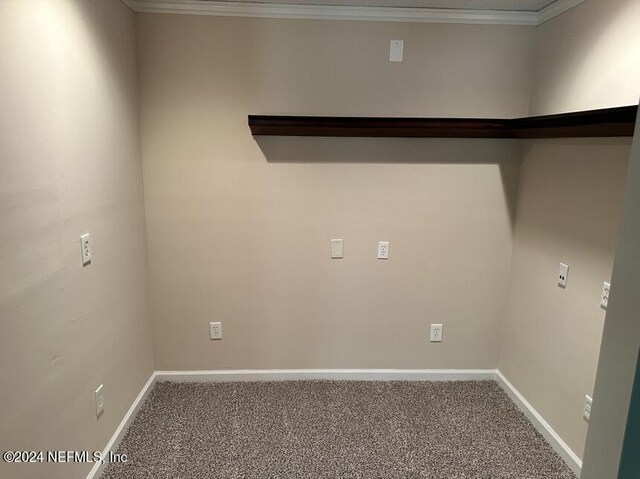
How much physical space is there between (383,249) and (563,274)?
40.4 inches

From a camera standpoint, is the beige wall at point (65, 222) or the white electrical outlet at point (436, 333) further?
the white electrical outlet at point (436, 333)

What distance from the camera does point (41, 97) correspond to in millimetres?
1450

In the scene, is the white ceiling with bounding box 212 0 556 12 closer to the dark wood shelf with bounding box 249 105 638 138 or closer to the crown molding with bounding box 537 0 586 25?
the crown molding with bounding box 537 0 586 25

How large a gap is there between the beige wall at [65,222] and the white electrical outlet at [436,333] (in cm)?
193

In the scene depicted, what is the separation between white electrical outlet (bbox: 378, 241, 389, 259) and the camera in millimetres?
2643

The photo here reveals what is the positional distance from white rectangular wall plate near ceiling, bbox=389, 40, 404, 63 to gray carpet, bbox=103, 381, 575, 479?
2.12 meters

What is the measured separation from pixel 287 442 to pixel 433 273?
1386 mm

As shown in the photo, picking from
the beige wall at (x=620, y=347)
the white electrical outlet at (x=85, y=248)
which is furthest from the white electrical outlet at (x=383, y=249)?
the beige wall at (x=620, y=347)

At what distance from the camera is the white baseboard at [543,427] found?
2045mm

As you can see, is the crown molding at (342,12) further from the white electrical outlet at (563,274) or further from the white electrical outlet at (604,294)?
the white electrical outlet at (604,294)

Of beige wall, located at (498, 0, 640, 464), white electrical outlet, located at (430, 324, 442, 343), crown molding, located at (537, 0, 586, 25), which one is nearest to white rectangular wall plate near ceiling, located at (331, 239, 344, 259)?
white electrical outlet, located at (430, 324, 442, 343)

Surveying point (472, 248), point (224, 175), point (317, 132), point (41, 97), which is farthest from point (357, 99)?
point (41, 97)

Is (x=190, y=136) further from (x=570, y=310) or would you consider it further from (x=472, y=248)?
(x=570, y=310)

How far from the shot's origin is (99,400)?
1.93 meters
